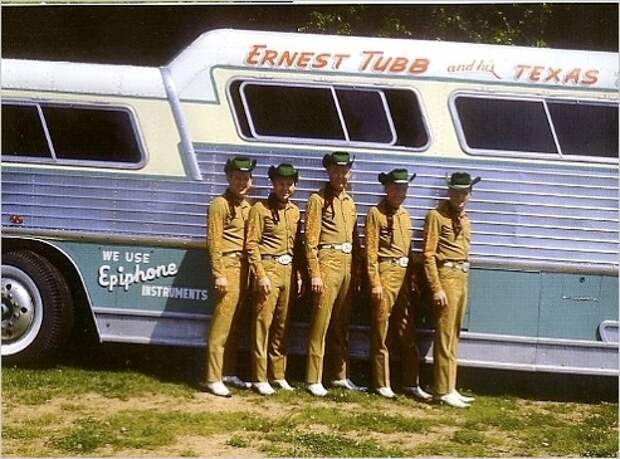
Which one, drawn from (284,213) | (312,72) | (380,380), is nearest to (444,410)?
(380,380)

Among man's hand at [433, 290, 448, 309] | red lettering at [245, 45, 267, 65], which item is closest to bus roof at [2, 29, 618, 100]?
red lettering at [245, 45, 267, 65]

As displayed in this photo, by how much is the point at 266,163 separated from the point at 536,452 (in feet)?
8.12

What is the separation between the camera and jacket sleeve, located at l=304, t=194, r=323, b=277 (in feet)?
20.0

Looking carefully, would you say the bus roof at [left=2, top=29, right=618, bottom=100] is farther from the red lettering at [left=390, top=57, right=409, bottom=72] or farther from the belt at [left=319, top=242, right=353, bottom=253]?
the belt at [left=319, top=242, right=353, bottom=253]

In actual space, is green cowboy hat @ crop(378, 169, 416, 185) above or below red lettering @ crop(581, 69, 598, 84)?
below

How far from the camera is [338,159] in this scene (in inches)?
239

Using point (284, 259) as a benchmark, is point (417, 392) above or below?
below

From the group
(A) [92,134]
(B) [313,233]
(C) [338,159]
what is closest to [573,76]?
(C) [338,159]

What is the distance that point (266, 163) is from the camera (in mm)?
6227

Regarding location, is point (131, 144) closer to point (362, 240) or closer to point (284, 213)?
point (284, 213)

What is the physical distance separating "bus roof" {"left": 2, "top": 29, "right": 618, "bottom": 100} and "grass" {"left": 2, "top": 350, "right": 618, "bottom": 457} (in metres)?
2.00

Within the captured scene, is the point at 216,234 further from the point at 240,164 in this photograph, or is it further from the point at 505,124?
the point at 505,124

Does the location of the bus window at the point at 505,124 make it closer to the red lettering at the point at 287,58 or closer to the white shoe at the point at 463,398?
the red lettering at the point at 287,58

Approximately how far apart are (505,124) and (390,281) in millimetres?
1257
